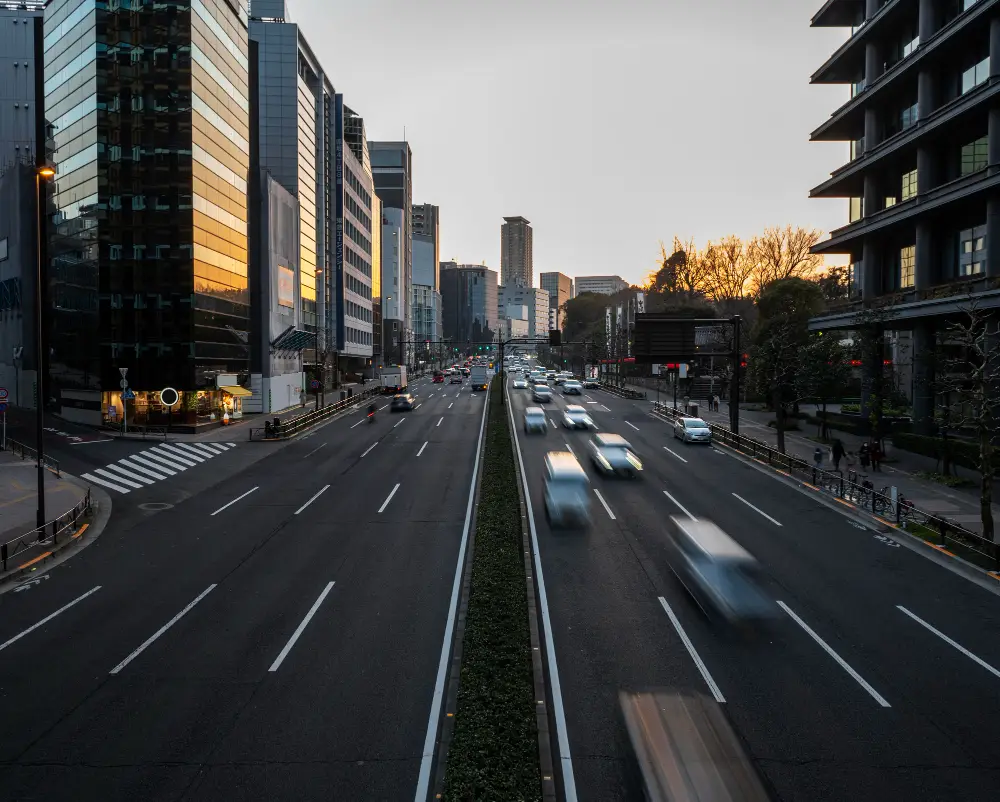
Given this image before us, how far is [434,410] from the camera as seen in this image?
212 feet

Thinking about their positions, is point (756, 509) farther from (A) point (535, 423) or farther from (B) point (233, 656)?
(A) point (535, 423)

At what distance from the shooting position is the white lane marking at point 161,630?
12.9m

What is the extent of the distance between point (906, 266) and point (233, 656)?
47757 millimetres

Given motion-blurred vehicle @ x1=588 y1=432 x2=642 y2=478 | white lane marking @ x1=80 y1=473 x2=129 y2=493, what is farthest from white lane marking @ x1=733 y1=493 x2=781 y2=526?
white lane marking @ x1=80 y1=473 x2=129 y2=493

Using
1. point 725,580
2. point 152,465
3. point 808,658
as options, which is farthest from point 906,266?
point 152,465

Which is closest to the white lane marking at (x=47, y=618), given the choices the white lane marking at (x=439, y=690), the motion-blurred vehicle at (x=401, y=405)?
the white lane marking at (x=439, y=690)

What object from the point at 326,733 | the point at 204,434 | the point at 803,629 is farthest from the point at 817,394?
the point at 326,733

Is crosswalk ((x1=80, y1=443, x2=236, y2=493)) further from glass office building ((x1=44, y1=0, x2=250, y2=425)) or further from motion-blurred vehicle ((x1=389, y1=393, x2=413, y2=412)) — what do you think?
motion-blurred vehicle ((x1=389, y1=393, x2=413, y2=412))

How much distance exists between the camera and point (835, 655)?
525 inches

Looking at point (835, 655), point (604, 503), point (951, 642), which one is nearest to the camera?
point (835, 655)

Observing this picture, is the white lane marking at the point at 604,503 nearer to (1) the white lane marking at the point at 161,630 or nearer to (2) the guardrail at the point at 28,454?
(1) the white lane marking at the point at 161,630

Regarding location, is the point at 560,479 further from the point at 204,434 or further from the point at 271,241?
the point at 271,241

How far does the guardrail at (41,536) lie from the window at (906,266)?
4757 centimetres

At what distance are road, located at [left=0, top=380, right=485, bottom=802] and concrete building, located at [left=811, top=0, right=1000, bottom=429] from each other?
28.9 meters
